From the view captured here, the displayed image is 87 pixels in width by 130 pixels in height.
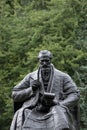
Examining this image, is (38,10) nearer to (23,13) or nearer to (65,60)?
(23,13)

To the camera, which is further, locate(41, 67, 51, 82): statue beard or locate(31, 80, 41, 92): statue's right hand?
locate(41, 67, 51, 82): statue beard

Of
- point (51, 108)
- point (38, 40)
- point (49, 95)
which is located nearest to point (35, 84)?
point (49, 95)

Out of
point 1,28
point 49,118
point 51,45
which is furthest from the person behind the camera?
point 1,28

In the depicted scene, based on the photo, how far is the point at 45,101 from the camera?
36.0ft

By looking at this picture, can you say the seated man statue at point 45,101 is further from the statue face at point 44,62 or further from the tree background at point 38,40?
the tree background at point 38,40

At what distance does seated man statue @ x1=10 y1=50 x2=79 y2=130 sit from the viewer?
10.7 metres

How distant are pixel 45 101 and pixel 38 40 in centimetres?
1303

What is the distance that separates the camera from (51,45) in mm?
22609

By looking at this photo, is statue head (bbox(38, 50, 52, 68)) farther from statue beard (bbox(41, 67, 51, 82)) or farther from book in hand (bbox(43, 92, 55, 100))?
book in hand (bbox(43, 92, 55, 100))

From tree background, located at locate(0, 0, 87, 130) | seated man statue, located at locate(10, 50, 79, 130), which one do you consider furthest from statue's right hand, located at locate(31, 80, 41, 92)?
tree background, located at locate(0, 0, 87, 130)

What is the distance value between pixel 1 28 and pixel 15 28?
659mm

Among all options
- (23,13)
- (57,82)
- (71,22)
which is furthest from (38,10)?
(57,82)

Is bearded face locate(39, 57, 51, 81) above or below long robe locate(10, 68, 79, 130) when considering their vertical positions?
above

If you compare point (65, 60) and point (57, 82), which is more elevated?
point (57, 82)
